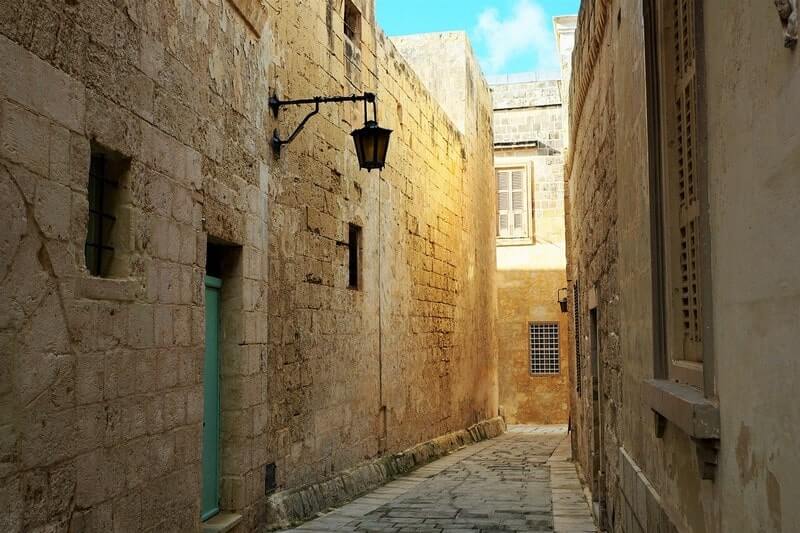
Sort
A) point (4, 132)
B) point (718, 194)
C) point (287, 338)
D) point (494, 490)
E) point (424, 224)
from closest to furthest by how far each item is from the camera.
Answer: point (718, 194) → point (4, 132) → point (287, 338) → point (494, 490) → point (424, 224)

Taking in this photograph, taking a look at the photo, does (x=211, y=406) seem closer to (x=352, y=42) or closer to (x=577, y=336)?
(x=352, y=42)

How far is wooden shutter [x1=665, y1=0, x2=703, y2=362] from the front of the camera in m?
3.25

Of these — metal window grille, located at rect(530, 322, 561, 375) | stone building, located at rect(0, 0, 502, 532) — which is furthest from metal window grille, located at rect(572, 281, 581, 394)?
metal window grille, located at rect(530, 322, 561, 375)

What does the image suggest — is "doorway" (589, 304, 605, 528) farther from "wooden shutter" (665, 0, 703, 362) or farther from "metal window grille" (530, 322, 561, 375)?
"metal window grille" (530, 322, 561, 375)

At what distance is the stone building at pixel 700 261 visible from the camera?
6.36 ft

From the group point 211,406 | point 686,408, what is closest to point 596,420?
point 211,406

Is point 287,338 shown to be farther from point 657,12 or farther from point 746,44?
point 746,44

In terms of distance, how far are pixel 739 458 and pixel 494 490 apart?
6697mm

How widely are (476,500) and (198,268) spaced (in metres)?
4.22

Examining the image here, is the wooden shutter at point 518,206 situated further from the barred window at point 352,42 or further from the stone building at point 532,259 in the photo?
the barred window at point 352,42

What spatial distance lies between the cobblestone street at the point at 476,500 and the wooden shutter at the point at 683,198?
3476 mm

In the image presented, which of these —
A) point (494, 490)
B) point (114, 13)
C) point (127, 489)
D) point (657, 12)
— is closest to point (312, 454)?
point (494, 490)

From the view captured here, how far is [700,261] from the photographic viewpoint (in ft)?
9.45

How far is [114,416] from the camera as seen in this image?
13.4 ft
